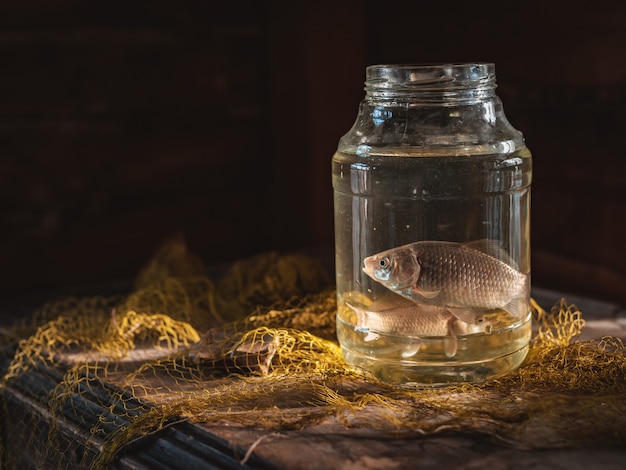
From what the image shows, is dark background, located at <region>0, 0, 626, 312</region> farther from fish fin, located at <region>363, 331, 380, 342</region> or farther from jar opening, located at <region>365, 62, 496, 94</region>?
fish fin, located at <region>363, 331, 380, 342</region>

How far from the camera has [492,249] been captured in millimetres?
1151

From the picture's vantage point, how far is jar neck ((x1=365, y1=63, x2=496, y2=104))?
1.12 metres

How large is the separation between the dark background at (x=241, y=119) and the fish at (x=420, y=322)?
893 mm

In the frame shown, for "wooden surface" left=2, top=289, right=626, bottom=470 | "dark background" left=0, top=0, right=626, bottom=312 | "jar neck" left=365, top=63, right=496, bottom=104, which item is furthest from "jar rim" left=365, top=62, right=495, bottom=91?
"dark background" left=0, top=0, right=626, bottom=312

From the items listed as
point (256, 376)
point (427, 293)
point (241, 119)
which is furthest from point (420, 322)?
point (241, 119)

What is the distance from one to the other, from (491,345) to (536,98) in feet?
3.21

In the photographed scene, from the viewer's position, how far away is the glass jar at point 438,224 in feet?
3.68

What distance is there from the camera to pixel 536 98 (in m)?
1.99

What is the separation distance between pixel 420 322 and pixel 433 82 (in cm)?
30

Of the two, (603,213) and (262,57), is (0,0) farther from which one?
(603,213)

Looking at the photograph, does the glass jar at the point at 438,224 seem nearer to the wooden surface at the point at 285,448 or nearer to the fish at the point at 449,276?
the fish at the point at 449,276

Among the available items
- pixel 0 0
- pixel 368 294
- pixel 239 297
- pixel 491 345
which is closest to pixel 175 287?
pixel 239 297

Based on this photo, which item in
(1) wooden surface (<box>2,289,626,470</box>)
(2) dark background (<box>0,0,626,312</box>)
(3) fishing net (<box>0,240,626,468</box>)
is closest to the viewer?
(1) wooden surface (<box>2,289,626,470</box>)

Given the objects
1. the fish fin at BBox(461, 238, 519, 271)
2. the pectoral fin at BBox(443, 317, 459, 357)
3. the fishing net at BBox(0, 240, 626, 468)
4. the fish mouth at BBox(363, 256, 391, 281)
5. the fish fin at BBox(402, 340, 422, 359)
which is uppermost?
the fish fin at BBox(461, 238, 519, 271)
